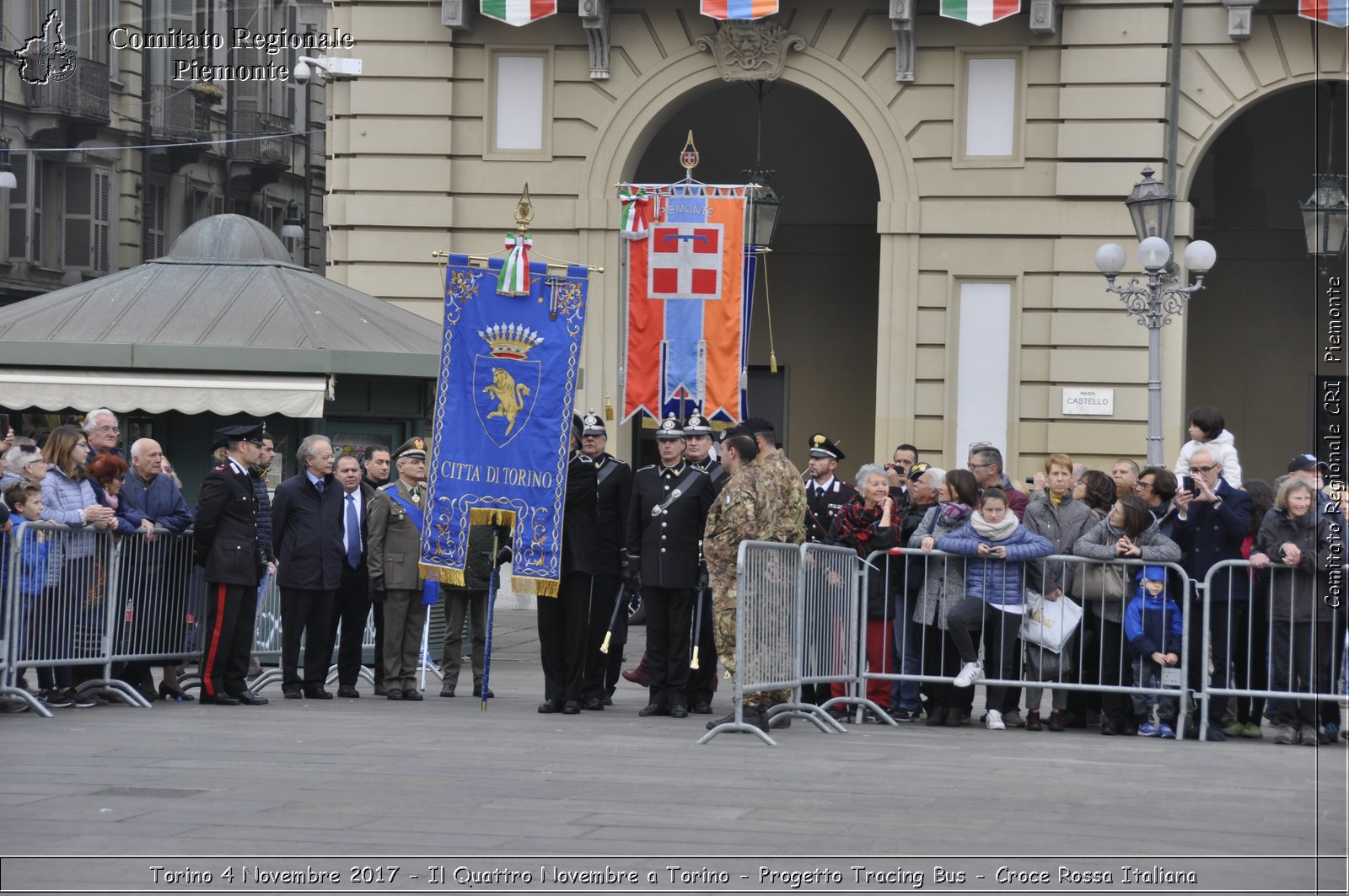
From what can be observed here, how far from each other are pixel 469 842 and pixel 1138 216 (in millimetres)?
12354

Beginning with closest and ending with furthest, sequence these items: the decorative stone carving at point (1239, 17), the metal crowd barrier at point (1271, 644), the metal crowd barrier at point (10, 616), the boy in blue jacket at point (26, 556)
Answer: the metal crowd barrier at point (10, 616) < the boy in blue jacket at point (26, 556) < the metal crowd barrier at point (1271, 644) < the decorative stone carving at point (1239, 17)

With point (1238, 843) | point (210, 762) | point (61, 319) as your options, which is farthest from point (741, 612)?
point (61, 319)

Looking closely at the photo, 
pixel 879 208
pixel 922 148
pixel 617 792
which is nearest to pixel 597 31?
pixel 879 208

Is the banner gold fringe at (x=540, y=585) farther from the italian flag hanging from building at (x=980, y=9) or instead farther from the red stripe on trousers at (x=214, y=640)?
the italian flag hanging from building at (x=980, y=9)

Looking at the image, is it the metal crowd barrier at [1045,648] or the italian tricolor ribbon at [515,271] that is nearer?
the metal crowd barrier at [1045,648]

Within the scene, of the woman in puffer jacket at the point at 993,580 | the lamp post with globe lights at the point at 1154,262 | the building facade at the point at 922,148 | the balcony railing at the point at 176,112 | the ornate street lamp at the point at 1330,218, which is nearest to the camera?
the woman in puffer jacket at the point at 993,580

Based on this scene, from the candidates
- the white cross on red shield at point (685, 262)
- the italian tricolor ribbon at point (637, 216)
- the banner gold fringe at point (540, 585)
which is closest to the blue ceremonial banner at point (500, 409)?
the banner gold fringe at point (540, 585)

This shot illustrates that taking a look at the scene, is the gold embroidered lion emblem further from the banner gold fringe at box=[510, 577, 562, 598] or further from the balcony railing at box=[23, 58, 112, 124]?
the balcony railing at box=[23, 58, 112, 124]

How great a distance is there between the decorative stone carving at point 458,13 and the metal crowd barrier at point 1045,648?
12.0m

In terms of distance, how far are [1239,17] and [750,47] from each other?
540cm

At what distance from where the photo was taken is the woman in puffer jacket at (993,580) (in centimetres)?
1223

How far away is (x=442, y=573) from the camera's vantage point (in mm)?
12547

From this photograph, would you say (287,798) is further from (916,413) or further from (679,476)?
(916,413)

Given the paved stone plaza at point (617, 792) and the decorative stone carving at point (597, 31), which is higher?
the decorative stone carving at point (597, 31)
